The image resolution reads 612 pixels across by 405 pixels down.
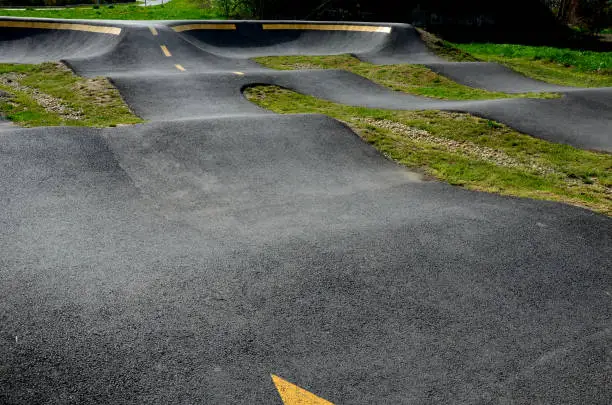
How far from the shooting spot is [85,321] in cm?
489

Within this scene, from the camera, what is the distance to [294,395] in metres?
4.17

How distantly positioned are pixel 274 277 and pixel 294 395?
70.5 inches

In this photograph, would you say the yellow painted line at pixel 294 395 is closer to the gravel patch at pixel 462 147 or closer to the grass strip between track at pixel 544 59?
the gravel patch at pixel 462 147

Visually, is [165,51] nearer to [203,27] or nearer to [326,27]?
[203,27]

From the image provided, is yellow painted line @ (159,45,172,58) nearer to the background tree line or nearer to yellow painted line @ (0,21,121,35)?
yellow painted line @ (0,21,121,35)

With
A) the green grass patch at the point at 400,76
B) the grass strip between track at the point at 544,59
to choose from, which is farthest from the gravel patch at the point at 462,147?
the grass strip between track at the point at 544,59

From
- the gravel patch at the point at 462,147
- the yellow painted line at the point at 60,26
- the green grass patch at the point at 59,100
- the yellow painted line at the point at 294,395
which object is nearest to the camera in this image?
the yellow painted line at the point at 294,395

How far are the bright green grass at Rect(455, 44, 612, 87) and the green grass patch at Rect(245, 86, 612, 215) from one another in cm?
939

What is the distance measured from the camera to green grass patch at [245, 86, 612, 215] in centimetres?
912

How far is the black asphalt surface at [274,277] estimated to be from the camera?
14.4 feet

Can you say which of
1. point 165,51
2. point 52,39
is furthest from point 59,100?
point 52,39

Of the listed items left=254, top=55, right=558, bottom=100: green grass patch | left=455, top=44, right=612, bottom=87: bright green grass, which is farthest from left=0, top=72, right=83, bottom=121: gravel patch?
left=455, top=44, right=612, bottom=87: bright green grass

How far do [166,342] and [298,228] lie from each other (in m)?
2.80

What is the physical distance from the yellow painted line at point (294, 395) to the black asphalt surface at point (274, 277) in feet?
0.22
